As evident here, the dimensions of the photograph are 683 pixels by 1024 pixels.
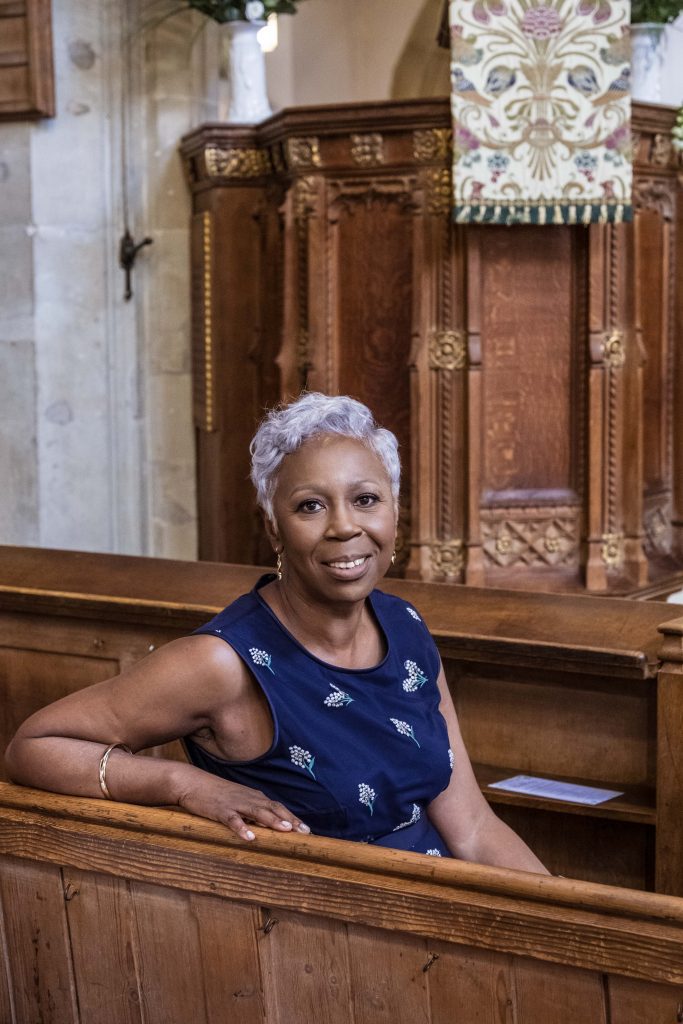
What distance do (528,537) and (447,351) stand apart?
0.77 m

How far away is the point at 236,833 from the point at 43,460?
4.66 metres

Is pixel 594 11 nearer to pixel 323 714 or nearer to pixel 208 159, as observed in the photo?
pixel 208 159

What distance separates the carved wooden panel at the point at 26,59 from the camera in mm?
5859

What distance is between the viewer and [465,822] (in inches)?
80.4

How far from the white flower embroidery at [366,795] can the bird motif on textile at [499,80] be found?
12.1 ft

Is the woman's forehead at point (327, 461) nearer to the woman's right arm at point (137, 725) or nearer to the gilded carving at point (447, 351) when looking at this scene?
the woman's right arm at point (137, 725)

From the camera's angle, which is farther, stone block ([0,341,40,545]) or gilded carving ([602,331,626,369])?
stone block ([0,341,40,545])

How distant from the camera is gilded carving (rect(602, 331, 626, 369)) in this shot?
523cm

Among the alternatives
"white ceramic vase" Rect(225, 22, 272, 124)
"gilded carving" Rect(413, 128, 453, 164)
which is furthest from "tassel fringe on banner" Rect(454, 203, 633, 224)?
"white ceramic vase" Rect(225, 22, 272, 124)

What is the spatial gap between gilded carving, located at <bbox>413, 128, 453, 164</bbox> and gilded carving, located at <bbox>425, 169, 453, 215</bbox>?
5 cm

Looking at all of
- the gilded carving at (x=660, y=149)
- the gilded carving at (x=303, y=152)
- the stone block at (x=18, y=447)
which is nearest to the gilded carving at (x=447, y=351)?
the gilded carving at (x=303, y=152)

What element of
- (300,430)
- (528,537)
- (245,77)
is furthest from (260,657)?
(245,77)

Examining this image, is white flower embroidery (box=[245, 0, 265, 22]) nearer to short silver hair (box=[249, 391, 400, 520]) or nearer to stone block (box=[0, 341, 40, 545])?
stone block (box=[0, 341, 40, 545])

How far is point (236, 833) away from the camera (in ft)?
5.27
